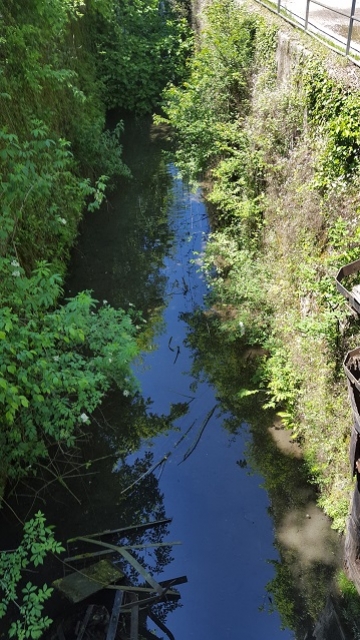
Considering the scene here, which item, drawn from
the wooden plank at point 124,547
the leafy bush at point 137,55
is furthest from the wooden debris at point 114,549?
the leafy bush at point 137,55

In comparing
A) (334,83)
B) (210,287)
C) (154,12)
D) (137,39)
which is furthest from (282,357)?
(154,12)

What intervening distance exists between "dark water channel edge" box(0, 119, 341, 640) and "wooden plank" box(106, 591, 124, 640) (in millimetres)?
554

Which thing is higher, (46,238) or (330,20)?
(330,20)

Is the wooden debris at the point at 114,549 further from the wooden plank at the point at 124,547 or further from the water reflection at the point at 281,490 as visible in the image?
the water reflection at the point at 281,490

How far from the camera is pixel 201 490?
334 inches

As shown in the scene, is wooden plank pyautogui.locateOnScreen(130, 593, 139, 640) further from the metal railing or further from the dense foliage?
the metal railing

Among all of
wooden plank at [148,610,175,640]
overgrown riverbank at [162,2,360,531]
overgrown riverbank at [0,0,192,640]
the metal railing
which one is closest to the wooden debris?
overgrown riverbank at [0,0,192,640]

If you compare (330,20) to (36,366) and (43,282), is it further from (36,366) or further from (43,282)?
(36,366)

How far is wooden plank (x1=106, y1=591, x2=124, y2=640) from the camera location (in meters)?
6.27

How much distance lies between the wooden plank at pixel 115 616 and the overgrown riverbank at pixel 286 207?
8.99ft

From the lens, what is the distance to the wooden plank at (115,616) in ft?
20.6

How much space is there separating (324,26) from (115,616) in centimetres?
1128

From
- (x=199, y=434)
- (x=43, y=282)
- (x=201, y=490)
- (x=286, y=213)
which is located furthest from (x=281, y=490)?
(x=286, y=213)

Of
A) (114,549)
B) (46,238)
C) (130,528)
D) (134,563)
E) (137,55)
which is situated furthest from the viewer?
(137,55)
